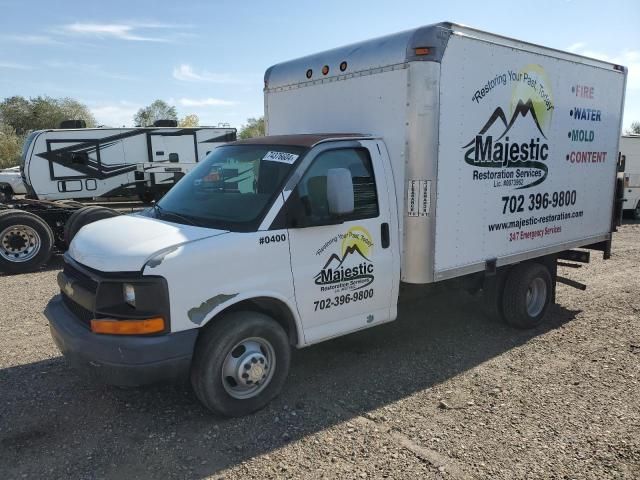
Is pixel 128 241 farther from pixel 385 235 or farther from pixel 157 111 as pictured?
pixel 157 111

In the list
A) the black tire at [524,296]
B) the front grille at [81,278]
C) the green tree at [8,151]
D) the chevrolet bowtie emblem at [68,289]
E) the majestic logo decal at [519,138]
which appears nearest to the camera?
the front grille at [81,278]

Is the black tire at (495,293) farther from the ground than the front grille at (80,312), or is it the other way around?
the front grille at (80,312)

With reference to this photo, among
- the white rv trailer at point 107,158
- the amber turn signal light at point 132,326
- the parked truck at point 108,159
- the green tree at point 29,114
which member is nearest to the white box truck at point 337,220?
the amber turn signal light at point 132,326

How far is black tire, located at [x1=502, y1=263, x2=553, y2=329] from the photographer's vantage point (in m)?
5.89

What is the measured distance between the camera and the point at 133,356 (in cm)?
338

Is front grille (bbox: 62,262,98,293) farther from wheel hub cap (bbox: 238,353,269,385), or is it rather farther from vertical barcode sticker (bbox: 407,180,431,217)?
vertical barcode sticker (bbox: 407,180,431,217)

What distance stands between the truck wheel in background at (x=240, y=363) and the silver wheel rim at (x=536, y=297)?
345 centimetres

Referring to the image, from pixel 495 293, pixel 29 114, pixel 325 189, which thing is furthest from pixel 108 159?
pixel 29 114

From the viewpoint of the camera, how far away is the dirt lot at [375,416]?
336cm

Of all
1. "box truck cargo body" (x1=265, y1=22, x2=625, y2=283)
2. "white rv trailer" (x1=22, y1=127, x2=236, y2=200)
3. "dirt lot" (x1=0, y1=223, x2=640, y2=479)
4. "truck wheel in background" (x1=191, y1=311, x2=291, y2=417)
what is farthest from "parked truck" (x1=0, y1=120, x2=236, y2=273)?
"truck wheel in background" (x1=191, y1=311, x2=291, y2=417)

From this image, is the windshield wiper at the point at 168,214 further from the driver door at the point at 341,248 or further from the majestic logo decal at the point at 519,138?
the majestic logo decal at the point at 519,138

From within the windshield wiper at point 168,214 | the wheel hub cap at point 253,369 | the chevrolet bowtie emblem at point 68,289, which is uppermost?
the windshield wiper at point 168,214

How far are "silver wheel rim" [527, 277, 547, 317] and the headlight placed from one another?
4.54m

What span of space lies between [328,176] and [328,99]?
1.57m
